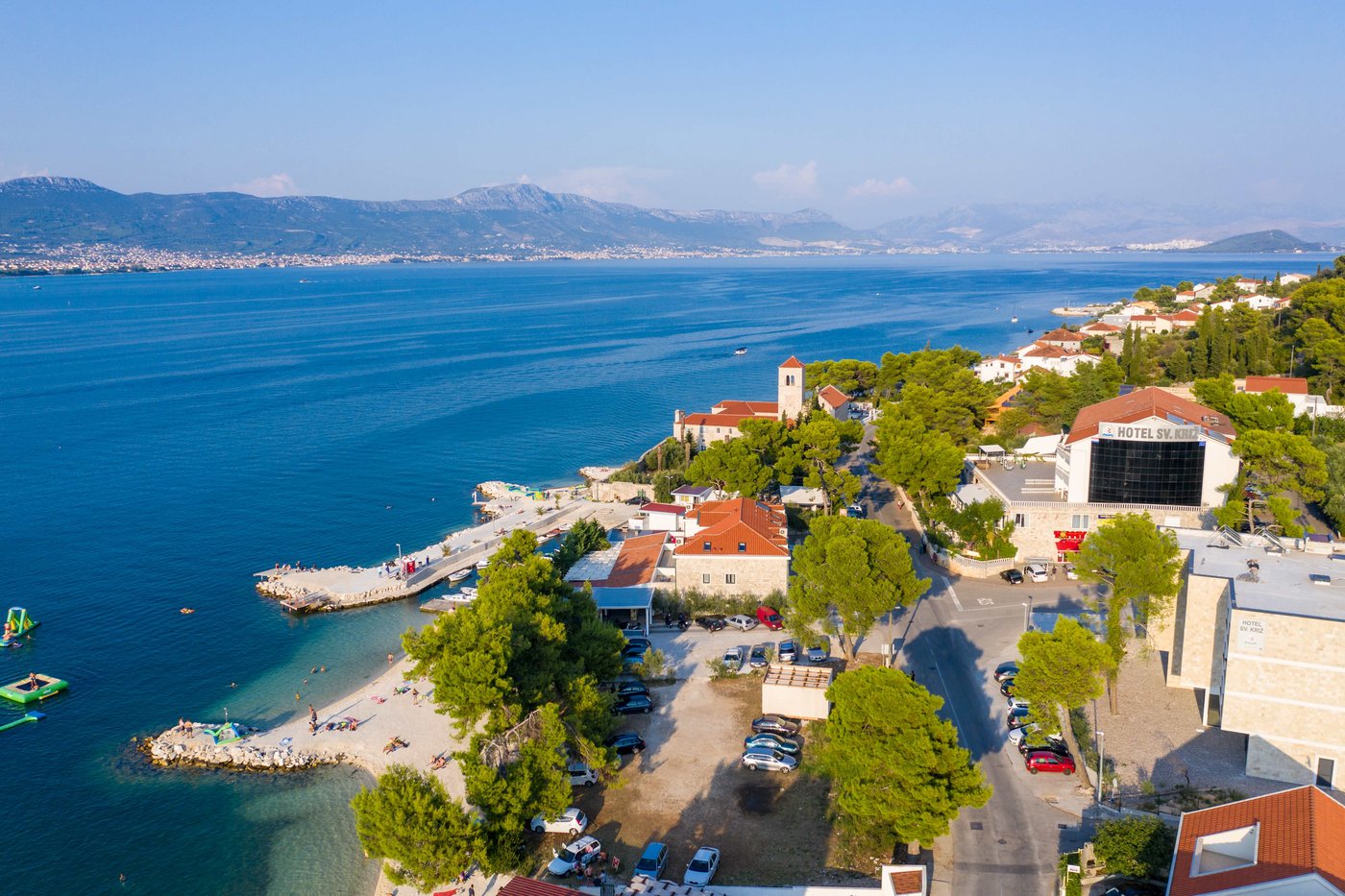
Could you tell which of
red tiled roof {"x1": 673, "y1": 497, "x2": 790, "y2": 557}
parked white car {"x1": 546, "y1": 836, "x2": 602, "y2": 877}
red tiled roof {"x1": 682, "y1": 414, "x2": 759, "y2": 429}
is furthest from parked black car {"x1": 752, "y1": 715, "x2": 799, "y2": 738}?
red tiled roof {"x1": 682, "y1": 414, "x2": 759, "y2": 429}

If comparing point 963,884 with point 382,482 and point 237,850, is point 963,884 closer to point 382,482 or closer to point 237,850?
point 237,850

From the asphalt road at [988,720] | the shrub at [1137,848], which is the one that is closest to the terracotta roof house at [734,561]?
the asphalt road at [988,720]

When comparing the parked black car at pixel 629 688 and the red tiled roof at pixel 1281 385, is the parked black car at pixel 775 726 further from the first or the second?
the red tiled roof at pixel 1281 385

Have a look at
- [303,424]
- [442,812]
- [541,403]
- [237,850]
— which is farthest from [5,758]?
[541,403]

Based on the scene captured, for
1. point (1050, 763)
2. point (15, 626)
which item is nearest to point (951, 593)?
point (1050, 763)

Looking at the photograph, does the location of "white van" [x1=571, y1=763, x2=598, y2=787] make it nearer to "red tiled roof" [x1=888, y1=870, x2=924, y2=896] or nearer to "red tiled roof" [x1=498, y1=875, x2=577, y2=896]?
"red tiled roof" [x1=498, y1=875, x2=577, y2=896]
